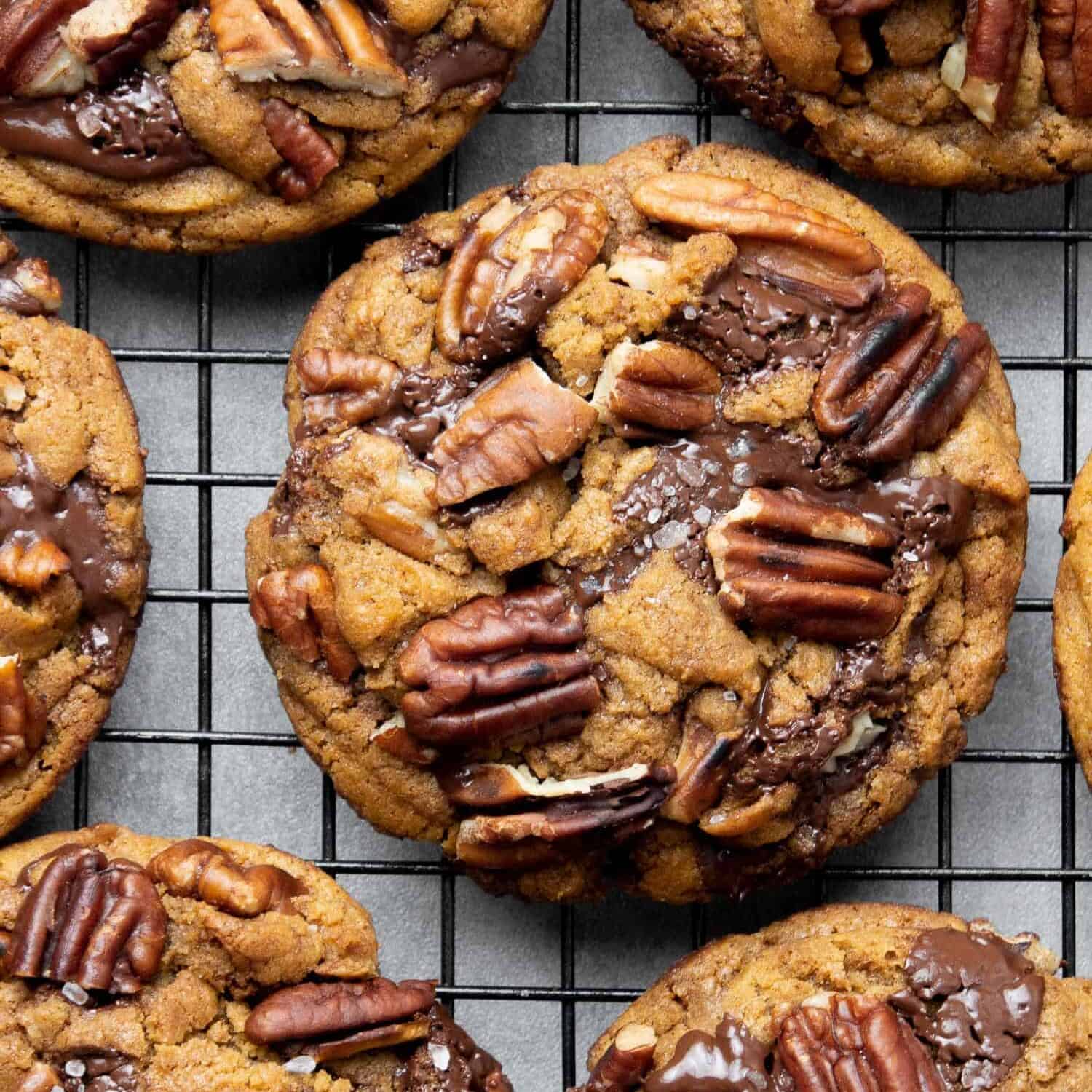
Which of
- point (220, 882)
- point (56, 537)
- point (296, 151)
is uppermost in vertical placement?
point (296, 151)

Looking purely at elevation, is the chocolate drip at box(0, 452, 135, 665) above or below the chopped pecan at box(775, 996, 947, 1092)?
above

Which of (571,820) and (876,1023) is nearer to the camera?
(876,1023)

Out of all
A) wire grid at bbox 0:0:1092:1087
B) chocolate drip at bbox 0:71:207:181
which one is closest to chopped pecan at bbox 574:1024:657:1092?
wire grid at bbox 0:0:1092:1087

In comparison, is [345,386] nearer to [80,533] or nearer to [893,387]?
[80,533]

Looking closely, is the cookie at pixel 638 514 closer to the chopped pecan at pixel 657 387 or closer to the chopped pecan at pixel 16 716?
the chopped pecan at pixel 657 387

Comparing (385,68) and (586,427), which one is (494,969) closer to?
(586,427)

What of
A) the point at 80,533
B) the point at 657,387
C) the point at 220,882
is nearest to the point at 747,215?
the point at 657,387

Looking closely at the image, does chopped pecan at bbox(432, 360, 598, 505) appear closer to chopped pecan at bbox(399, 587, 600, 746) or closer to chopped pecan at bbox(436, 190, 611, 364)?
chopped pecan at bbox(436, 190, 611, 364)
